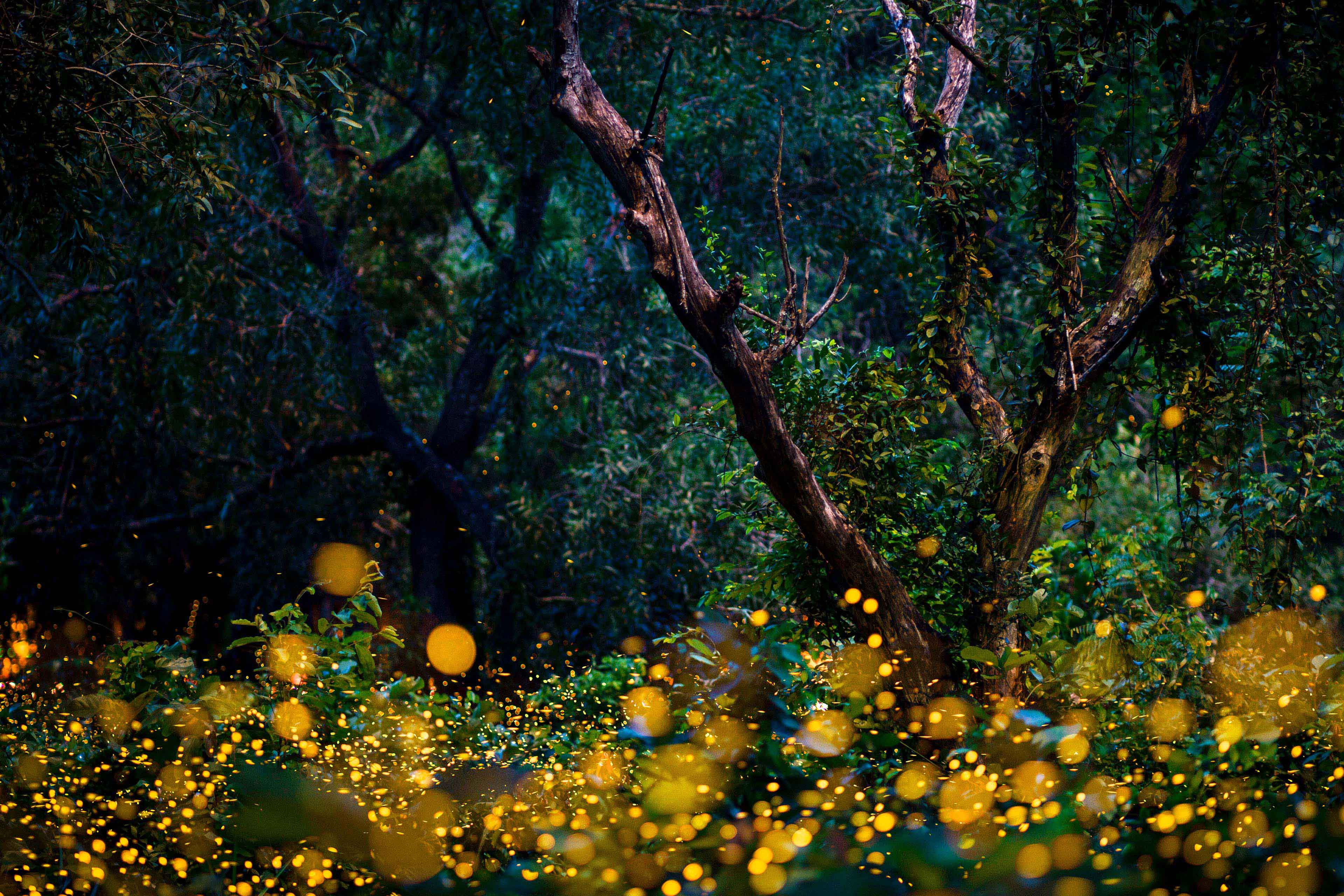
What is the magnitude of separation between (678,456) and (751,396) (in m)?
4.10

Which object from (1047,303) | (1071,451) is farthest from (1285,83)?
(1071,451)

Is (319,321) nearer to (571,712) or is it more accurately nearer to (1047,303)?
(571,712)

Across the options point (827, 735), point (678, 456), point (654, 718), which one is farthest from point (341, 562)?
point (827, 735)

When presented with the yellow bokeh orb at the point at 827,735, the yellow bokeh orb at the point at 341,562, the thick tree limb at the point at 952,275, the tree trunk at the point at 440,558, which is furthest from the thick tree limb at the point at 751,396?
the tree trunk at the point at 440,558

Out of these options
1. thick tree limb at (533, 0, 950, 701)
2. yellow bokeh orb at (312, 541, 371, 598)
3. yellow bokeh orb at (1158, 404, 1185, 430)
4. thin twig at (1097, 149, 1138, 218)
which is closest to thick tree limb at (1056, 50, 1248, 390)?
thin twig at (1097, 149, 1138, 218)

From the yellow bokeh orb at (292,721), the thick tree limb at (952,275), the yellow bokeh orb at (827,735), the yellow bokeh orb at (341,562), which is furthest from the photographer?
the yellow bokeh orb at (341,562)

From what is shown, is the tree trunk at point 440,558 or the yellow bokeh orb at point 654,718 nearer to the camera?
the yellow bokeh orb at point 654,718

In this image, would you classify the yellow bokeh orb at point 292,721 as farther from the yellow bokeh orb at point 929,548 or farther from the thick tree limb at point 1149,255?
the thick tree limb at point 1149,255

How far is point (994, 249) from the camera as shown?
5277 mm

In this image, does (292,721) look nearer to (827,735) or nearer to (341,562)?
(827,735)

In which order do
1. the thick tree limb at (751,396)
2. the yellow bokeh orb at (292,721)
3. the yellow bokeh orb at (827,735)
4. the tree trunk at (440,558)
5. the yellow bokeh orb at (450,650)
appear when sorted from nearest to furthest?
the yellow bokeh orb at (827,735)
the yellow bokeh orb at (292,721)
the thick tree limb at (751,396)
the yellow bokeh orb at (450,650)
the tree trunk at (440,558)

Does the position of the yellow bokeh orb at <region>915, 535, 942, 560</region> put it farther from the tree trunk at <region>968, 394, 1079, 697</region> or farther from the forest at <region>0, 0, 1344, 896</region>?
the tree trunk at <region>968, 394, 1079, 697</region>

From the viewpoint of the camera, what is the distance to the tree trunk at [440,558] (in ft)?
35.6

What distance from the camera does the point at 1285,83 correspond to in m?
4.38
